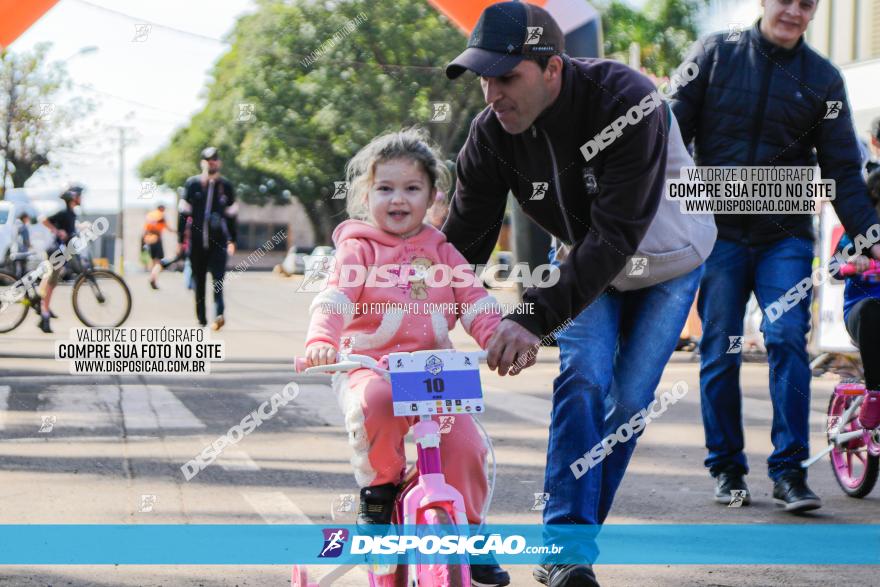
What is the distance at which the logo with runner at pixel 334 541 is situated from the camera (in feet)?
11.7

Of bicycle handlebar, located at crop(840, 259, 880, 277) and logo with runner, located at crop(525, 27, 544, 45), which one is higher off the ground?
logo with runner, located at crop(525, 27, 544, 45)

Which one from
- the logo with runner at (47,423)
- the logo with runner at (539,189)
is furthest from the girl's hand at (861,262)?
the logo with runner at (47,423)

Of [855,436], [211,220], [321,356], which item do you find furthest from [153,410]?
[211,220]

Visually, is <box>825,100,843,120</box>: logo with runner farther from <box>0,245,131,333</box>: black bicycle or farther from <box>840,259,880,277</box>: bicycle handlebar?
<box>0,245,131,333</box>: black bicycle

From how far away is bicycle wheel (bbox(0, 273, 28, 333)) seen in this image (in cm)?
1435

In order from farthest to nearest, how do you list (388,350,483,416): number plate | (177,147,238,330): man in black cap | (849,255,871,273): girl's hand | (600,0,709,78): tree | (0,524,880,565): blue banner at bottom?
1. (600,0,709,78): tree
2. (177,147,238,330): man in black cap
3. (849,255,871,273): girl's hand
4. (0,524,880,565): blue banner at bottom
5. (388,350,483,416): number plate

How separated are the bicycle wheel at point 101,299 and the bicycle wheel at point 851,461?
31.8ft

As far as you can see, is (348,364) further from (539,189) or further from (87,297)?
(87,297)

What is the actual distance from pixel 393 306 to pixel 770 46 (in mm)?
2859

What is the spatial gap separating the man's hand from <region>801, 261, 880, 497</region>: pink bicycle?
107 inches

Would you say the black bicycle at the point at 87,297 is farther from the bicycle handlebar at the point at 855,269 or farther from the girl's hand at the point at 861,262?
the girl's hand at the point at 861,262

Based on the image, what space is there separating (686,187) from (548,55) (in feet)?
2.82

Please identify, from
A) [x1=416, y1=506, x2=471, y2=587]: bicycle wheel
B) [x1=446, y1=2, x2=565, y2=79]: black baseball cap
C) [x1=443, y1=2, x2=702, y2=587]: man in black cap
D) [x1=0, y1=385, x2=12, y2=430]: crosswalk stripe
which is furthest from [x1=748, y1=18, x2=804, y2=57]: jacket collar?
[x1=0, y1=385, x2=12, y2=430]: crosswalk stripe

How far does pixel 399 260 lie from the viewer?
3539 millimetres
